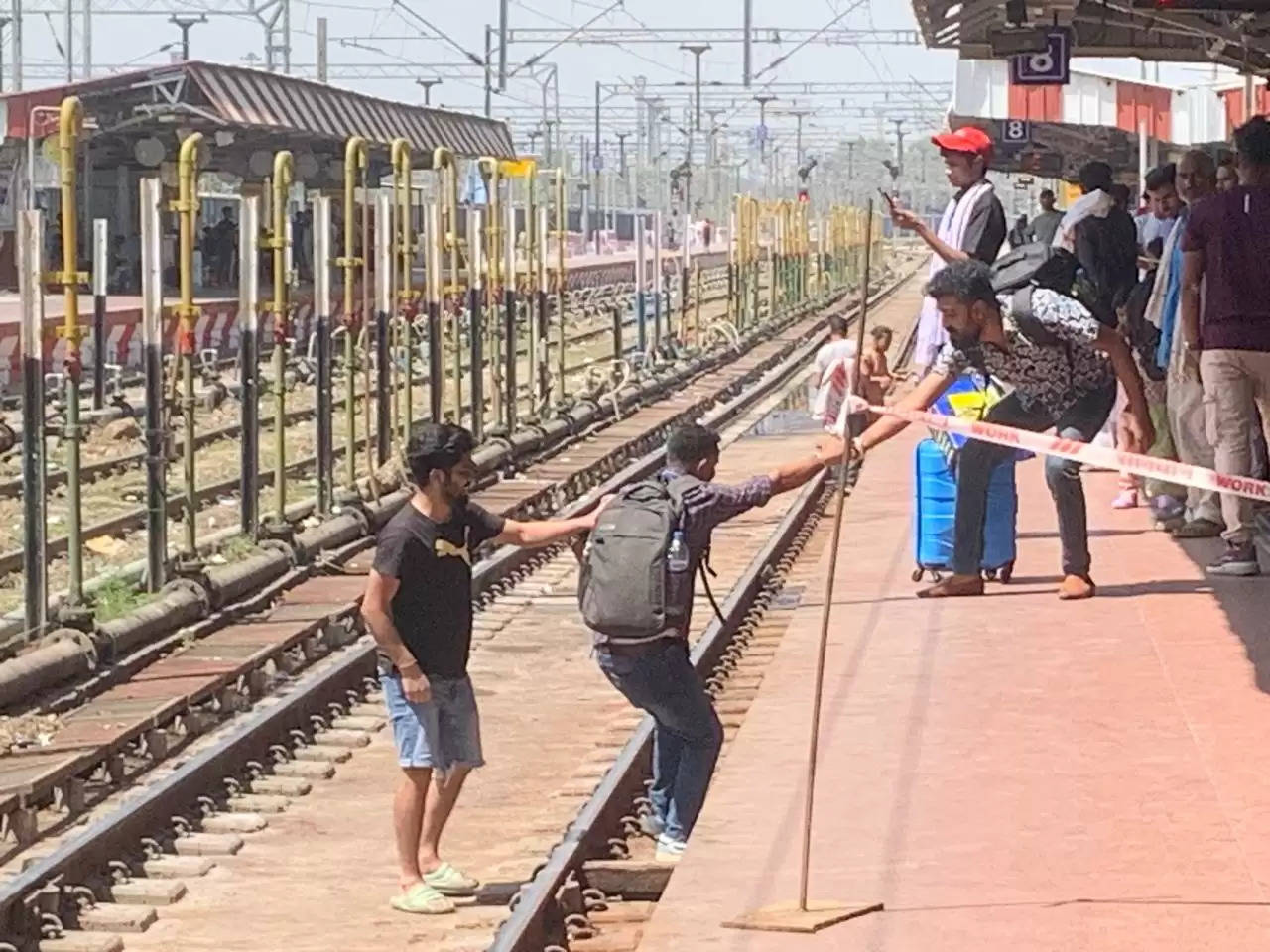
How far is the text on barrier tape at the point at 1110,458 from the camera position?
805 cm

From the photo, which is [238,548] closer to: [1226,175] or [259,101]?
[1226,175]

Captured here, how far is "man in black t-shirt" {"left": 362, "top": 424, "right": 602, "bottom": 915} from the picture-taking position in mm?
7656

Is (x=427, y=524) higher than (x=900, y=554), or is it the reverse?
(x=427, y=524)

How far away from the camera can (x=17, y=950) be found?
7602mm

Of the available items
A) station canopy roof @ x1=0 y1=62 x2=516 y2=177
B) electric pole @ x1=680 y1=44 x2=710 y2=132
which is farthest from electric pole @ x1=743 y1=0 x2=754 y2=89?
station canopy roof @ x1=0 y1=62 x2=516 y2=177

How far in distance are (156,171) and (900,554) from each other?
2630 cm

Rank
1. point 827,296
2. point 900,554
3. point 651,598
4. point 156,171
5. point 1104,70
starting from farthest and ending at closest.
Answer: point 827,296
point 1104,70
point 156,171
point 900,554
point 651,598

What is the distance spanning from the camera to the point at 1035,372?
11148 millimetres

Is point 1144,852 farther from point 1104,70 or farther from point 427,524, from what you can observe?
point 1104,70

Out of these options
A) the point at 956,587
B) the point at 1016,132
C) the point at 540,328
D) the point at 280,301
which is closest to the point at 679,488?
the point at 956,587

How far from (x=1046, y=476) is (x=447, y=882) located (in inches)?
173

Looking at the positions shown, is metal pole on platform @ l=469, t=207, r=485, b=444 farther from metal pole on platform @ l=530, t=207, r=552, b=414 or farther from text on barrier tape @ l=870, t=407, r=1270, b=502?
text on barrier tape @ l=870, t=407, r=1270, b=502

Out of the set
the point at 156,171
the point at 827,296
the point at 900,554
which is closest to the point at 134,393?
the point at 156,171

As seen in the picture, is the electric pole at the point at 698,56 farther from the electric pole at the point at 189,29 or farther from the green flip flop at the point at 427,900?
the green flip flop at the point at 427,900
